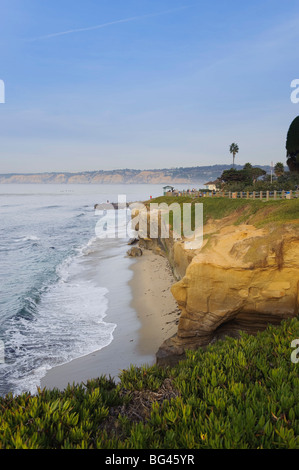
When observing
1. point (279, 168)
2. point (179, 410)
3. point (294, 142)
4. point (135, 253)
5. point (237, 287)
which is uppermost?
point (279, 168)

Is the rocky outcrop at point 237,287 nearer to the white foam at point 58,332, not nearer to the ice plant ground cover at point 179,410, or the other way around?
the white foam at point 58,332

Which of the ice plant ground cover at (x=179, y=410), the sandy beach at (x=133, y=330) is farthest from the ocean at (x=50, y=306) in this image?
the ice plant ground cover at (x=179, y=410)

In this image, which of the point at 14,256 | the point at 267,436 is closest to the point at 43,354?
the point at 267,436

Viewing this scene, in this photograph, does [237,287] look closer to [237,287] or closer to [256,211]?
[237,287]

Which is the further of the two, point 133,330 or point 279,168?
point 279,168

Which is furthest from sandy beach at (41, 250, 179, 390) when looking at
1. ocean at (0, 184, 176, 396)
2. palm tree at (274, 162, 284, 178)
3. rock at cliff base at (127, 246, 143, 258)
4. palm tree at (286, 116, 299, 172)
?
palm tree at (274, 162, 284, 178)

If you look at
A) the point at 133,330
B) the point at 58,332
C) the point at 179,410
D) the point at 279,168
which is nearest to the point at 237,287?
the point at 133,330
